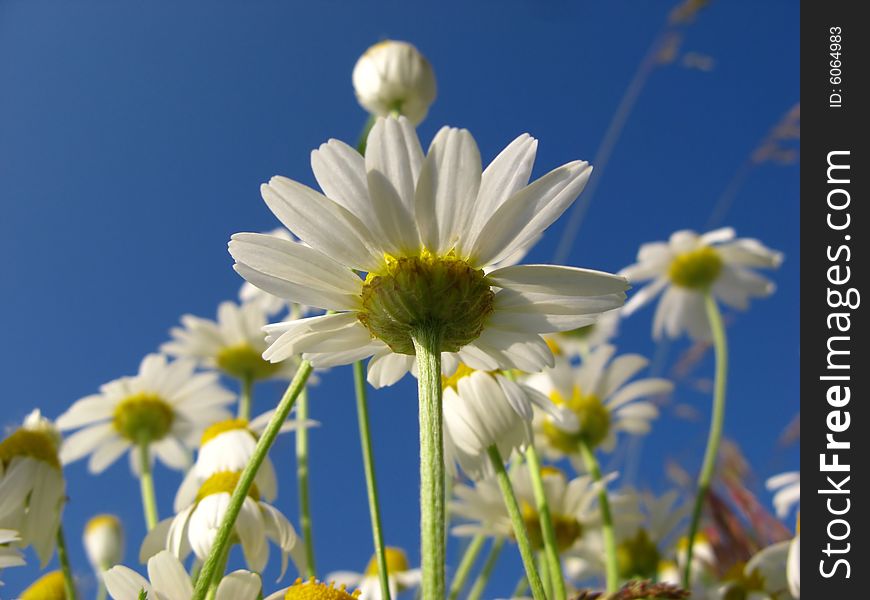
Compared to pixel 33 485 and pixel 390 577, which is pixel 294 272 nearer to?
pixel 33 485

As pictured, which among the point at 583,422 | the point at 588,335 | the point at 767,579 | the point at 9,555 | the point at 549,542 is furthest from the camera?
the point at 588,335

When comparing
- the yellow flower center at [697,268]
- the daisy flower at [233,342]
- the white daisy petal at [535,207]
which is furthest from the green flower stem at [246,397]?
the yellow flower center at [697,268]

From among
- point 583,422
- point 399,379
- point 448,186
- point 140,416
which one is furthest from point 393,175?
point 140,416

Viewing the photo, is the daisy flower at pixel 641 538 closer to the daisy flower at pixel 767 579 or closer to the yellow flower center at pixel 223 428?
the daisy flower at pixel 767 579

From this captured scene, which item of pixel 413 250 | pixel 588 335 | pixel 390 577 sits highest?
pixel 588 335

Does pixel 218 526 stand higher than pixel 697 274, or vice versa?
pixel 697 274

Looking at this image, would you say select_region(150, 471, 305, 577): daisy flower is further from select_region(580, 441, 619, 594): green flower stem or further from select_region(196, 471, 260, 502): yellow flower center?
select_region(580, 441, 619, 594): green flower stem

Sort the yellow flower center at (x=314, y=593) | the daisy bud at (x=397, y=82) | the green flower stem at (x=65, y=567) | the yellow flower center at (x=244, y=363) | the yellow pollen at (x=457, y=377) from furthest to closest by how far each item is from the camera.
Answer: the yellow flower center at (x=244, y=363) → the daisy bud at (x=397, y=82) → the yellow pollen at (x=457, y=377) → the green flower stem at (x=65, y=567) → the yellow flower center at (x=314, y=593)
